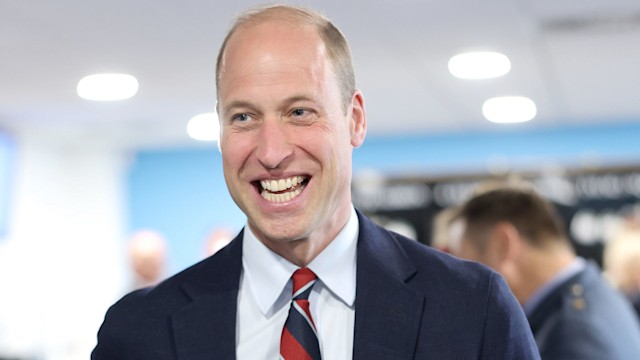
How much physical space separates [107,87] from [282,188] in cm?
327

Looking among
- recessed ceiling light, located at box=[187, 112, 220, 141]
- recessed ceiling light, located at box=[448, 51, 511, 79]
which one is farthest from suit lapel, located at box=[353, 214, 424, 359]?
recessed ceiling light, located at box=[187, 112, 220, 141]

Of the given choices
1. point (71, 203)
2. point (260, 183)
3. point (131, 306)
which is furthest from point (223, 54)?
point (71, 203)

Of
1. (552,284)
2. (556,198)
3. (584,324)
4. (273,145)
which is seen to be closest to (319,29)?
(273,145)

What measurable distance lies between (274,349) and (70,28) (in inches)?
90.3

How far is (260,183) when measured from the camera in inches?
52.4

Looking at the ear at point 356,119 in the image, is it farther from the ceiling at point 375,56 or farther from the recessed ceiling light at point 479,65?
the recessed ceiling light at point 479,65

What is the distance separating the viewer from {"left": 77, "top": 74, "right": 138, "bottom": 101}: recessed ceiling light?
14.0 feet

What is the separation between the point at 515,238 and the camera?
2.53m

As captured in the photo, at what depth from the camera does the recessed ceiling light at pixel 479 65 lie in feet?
13.2

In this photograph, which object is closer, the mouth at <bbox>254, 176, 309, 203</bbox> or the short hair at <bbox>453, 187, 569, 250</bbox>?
the mouth at <bbox>254, 176, 309, 203</bbox>

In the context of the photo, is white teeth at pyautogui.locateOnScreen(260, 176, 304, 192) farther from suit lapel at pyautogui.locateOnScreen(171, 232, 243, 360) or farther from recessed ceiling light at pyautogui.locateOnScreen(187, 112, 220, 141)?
recessed ceiling light at pyautogui.locateOnScreen(187, 112, 220, 141)

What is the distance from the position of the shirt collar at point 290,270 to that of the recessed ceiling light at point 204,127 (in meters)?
3.92

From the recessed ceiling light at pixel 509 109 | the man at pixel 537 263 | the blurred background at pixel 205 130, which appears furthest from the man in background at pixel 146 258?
the man at pixel 537 263

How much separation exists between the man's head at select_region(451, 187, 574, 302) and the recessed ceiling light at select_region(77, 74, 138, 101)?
2131 millimetres
